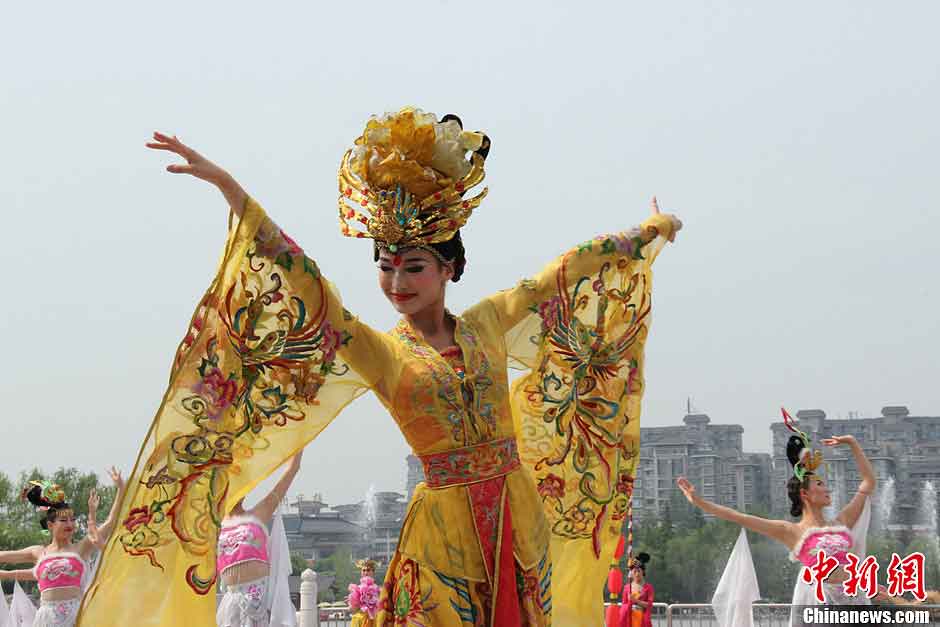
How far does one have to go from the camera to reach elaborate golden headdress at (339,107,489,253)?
364cm

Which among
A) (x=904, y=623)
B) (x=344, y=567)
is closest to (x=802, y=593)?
(x=904, y=623)

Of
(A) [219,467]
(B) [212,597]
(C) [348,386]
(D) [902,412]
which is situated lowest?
(B) [212,597]

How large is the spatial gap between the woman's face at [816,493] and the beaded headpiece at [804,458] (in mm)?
61

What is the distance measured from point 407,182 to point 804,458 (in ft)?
15.9

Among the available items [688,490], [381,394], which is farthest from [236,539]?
[381,394]

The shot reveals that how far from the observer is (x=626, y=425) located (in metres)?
4.39

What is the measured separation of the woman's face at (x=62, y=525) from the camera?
8.78 metres

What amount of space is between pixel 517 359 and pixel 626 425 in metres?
0.49

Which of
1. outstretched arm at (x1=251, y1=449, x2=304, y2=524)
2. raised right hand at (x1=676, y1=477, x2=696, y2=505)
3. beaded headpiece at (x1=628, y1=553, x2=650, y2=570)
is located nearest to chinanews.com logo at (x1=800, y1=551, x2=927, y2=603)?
raised right hand at (x1=676, y1=477, x2=696, y2=505)

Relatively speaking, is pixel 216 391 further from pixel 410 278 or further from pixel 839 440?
pixel 839 440

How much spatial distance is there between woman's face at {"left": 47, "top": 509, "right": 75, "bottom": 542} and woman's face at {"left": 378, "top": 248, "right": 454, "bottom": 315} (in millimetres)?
5798

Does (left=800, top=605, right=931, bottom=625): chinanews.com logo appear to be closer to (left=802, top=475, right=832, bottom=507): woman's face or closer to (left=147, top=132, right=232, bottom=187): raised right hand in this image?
(left=802, top=475, right=832, bottom=507): woman's face

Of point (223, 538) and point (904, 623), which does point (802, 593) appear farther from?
point (223, 538)

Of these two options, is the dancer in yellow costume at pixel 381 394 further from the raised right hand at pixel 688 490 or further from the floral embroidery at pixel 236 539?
the floral embroidery at pixel 236 539
